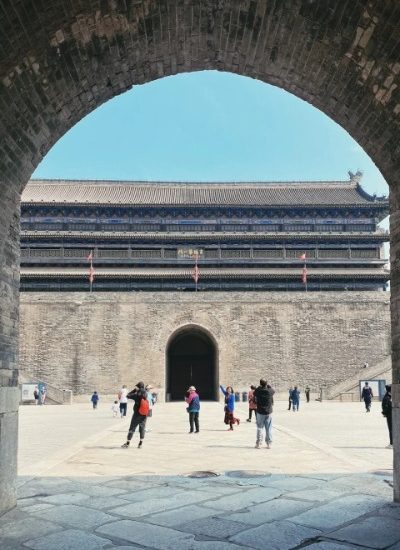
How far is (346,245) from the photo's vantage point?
37938 millimetres

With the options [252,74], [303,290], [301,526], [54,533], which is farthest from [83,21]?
[303,290]

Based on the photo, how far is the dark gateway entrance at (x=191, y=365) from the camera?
119 feet

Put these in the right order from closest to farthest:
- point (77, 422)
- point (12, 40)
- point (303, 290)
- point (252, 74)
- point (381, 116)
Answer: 1. point (12, 40)
2. point (381, 116)
3. point (252, 74)
4. point (77, 422)
5. point (303, 290)

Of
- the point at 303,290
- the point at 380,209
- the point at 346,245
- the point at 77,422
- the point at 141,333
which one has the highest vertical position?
the point at 380,209

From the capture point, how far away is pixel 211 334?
33.7 metres

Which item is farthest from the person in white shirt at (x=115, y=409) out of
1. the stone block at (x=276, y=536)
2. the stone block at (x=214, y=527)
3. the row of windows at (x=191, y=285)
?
the row of windows at (x=191, y=285)

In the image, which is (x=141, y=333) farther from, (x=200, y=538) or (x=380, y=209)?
(x=200, y=538)

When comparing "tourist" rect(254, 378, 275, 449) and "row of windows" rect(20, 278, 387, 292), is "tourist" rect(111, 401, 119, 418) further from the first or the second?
"row of windows" rect(20, 278, 387, 292)

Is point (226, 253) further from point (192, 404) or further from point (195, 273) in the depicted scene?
point (192, 404)

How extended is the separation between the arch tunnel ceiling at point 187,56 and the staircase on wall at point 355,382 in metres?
26.8

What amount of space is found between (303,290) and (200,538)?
3256 cm

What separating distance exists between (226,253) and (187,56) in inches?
1228

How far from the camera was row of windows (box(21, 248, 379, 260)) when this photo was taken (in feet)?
123

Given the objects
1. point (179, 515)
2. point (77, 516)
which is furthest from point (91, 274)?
point (179, 515)
